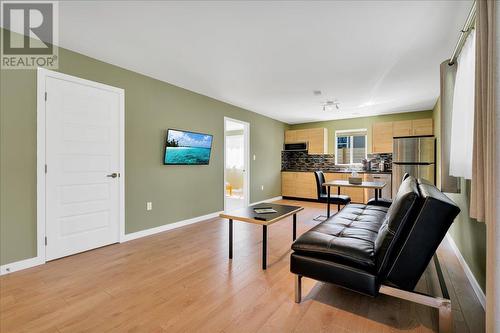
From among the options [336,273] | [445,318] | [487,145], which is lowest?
[445,318]

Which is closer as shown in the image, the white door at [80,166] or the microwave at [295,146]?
the white door at [80,166]

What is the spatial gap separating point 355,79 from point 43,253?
4717 millimetres

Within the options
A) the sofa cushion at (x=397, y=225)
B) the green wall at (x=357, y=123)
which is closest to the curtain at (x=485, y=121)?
the sofa cushion at (x=397, y=225)

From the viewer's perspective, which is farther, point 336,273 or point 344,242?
point 344,242

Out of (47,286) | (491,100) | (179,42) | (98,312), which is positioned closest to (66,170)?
(47,286)

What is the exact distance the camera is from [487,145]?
1298mm

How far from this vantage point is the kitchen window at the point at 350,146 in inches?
265

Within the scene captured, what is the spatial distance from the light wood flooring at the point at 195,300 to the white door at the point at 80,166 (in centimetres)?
31

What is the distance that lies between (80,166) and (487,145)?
3778 millimetres

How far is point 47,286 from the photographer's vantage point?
2.18 m

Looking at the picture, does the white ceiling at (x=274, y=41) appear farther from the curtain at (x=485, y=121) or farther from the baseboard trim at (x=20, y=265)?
the baseboard trim at (x=20, y=265)

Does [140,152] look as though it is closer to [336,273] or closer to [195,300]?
[195,300]

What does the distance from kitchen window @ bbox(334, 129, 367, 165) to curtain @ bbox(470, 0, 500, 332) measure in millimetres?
5441

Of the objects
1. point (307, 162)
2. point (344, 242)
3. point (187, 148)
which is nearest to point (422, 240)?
point (344, 242)
